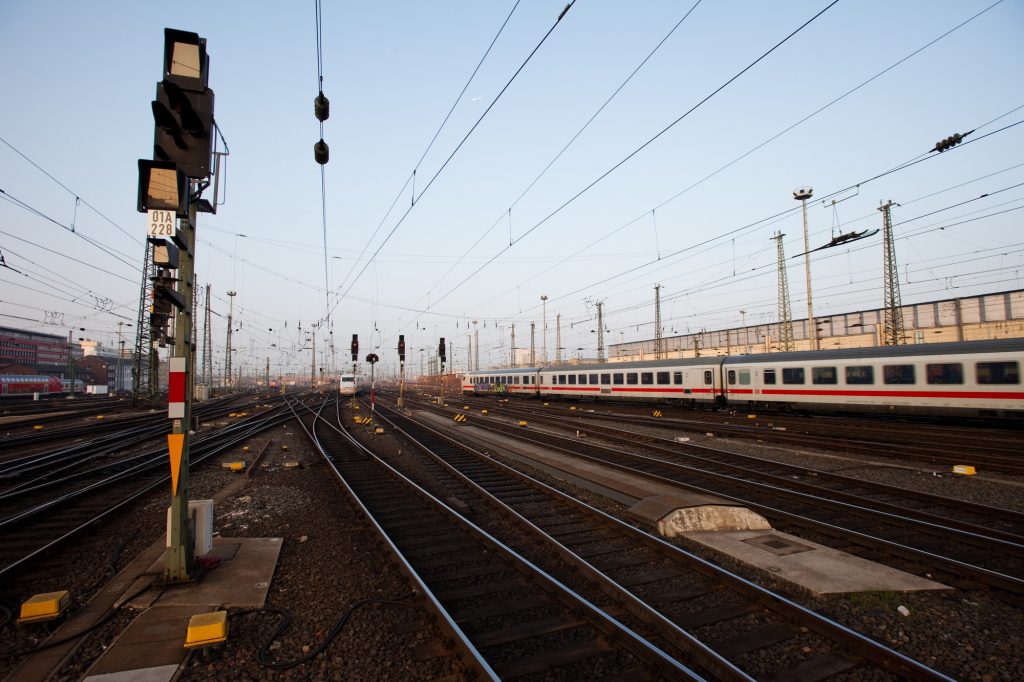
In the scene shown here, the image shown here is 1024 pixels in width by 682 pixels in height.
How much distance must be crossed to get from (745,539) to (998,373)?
16.0 m

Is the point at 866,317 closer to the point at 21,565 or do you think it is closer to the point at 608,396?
the point at 608,396

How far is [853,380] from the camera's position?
773 inches

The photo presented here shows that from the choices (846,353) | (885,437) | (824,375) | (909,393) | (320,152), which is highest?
(320,152)

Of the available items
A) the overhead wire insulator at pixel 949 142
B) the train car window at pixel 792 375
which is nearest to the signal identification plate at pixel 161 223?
the overhead wire insulator at pixel 949 142

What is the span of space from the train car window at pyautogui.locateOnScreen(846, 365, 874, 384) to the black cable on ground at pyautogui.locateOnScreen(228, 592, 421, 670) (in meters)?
20.9

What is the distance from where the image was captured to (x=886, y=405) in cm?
1855

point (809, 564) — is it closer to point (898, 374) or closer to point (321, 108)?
point (321, 108)

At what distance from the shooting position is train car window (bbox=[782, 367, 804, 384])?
849 inches

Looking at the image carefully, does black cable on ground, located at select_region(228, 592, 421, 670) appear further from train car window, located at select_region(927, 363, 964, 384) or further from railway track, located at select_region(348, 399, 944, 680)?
train car window, located at select_region(927, 363, 964, 384)

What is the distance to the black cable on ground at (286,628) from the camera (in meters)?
3.91

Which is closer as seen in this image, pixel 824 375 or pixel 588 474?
pixel 588 474

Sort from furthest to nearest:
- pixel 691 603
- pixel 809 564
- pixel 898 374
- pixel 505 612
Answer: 1. pixel 898 374
2. pixel 809 564
3. pixel 691 603
4. pixel 505 612

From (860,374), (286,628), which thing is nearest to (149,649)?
(286,628)

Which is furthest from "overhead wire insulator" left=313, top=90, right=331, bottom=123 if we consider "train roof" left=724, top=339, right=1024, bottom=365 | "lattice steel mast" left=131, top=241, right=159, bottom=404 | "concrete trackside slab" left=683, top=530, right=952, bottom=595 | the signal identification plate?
"lattice steel mast" left=131, top=241, right=159, bottom=404
